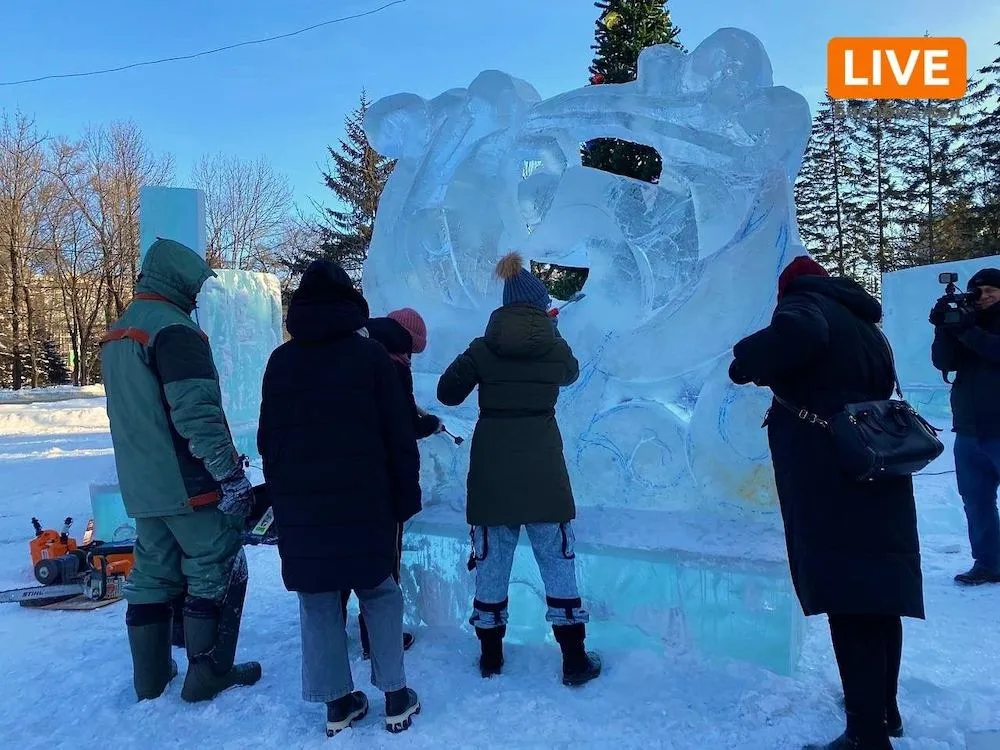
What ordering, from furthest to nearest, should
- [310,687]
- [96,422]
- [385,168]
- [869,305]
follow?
[385,168], [96,422], [310,687], [869,305]

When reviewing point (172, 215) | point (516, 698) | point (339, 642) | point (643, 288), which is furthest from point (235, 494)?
point (172, 215)

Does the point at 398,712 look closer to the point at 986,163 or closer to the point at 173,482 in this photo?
the point at 173,482

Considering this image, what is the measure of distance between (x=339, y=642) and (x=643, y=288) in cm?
206

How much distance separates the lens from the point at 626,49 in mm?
9703

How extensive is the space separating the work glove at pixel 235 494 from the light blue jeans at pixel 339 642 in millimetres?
442

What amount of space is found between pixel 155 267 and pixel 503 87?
203cm

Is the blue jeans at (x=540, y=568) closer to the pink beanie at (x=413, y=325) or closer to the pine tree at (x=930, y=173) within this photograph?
the pink beanie at (x=413, y=325)

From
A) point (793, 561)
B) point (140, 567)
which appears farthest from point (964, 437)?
point (140, 567)

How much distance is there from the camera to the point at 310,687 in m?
2.36

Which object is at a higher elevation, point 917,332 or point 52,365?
point 52,365

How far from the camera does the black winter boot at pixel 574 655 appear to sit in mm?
2648

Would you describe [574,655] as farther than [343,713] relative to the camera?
Yes

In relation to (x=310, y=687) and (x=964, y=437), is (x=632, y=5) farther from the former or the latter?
(x=310, y=687)

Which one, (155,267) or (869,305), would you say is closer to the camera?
(869,305)
